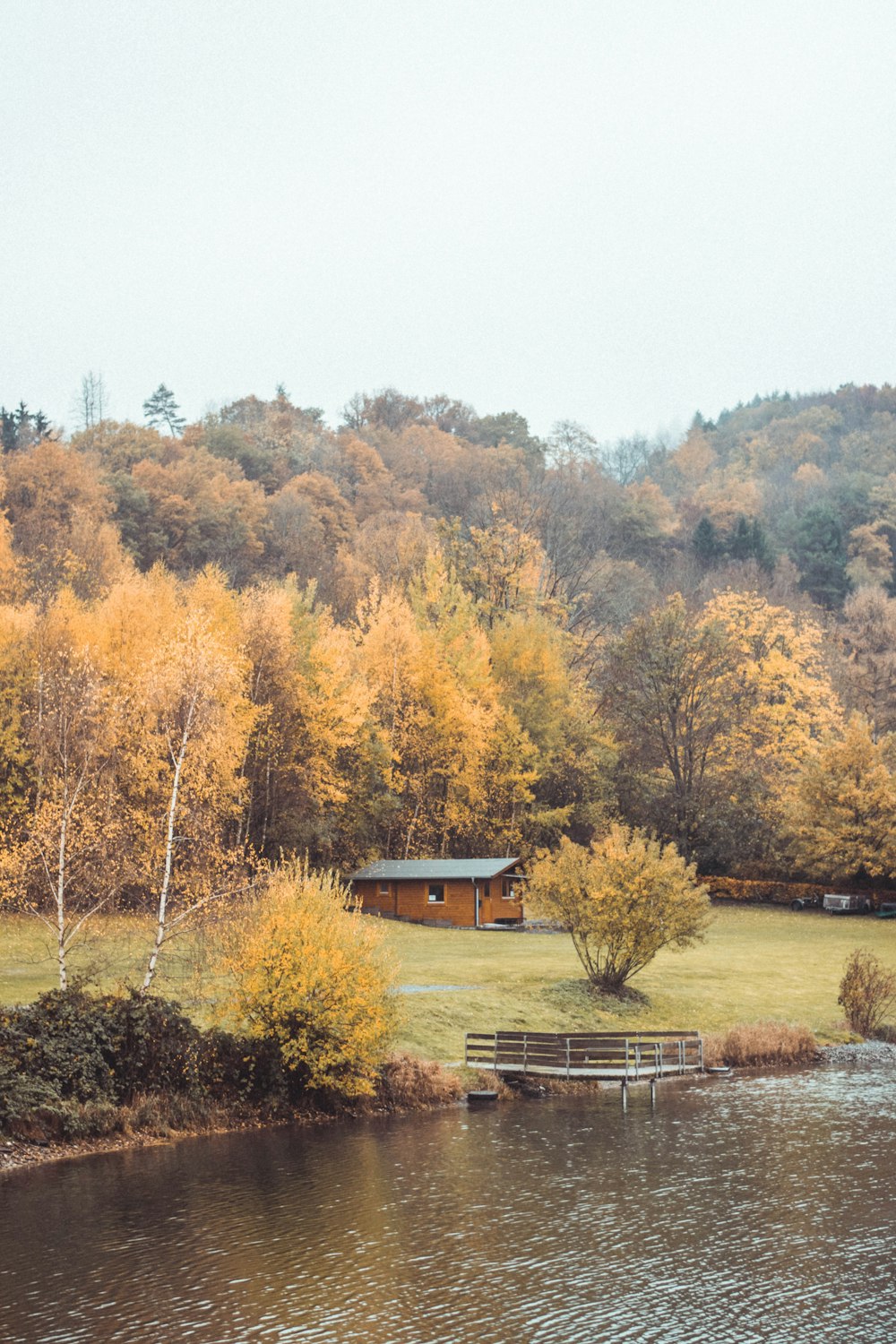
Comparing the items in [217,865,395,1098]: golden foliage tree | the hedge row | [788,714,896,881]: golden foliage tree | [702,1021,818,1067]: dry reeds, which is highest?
[788,714,896,881]: golden foliage tree

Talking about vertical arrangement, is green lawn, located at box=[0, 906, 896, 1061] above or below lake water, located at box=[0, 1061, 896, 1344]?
above

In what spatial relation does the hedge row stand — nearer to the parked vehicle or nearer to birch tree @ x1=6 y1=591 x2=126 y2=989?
the parked vehicle

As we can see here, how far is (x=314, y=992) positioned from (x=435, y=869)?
31443 millimetres

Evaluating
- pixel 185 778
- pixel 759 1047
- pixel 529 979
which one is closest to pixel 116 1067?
pixel 185 778

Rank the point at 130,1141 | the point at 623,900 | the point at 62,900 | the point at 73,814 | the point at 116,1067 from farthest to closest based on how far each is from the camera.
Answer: the point at 623,900, the point at 73,814, the point at 62,900, the point at 116,1067, the point at 130,1141

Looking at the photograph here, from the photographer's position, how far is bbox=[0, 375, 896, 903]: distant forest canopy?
1516 inches

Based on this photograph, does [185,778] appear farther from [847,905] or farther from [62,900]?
[847,905]

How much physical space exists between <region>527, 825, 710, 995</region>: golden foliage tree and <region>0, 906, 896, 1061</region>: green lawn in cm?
163

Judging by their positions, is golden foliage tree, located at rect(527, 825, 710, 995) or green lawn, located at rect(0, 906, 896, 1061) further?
golden foliage tree, located at rect(527, 825, 710, 995)

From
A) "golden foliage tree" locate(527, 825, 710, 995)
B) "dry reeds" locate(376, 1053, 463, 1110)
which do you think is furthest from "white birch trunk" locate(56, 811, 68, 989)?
"golden foliage tree" locate(527, 825, 710, 995)

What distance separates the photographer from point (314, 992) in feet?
85.9

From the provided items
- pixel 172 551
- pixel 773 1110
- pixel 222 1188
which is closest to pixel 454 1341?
pixel 222 1188

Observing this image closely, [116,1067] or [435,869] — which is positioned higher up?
[435,869]

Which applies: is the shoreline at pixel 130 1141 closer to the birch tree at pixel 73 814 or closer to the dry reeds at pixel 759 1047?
the birch tree at pixel 73 814
